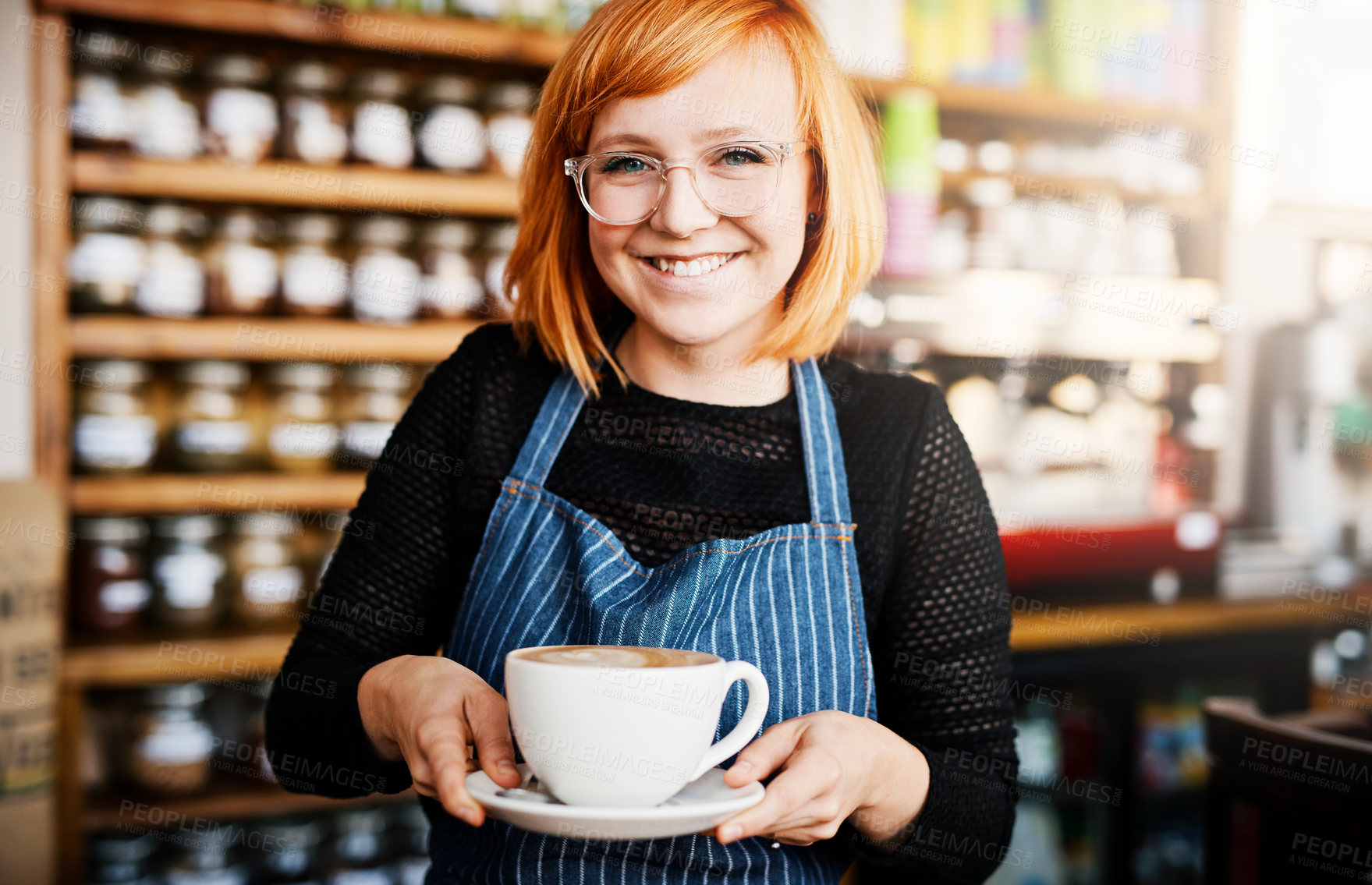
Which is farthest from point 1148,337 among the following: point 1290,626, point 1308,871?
point 1308,871

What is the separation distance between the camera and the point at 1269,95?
2.79m

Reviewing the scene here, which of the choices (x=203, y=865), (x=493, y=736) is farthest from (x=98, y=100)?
(x=493, y=736)

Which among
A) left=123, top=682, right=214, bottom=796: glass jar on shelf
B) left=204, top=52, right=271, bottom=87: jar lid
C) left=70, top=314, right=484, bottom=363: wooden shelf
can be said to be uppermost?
left=204, top=52, right=271, bottom=87: jar lid

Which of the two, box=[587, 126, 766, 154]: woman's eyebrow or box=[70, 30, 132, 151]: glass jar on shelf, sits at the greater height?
box=[70, 30, 132, 151]: glass jar on shelf

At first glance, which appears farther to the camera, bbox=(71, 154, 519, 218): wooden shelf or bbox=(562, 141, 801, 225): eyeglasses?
bbox=(71, 154, 519, 218): wooden shelf

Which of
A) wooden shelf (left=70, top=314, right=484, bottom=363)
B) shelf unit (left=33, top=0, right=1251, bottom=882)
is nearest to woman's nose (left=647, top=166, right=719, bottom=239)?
wooden shelf (left=70, top=314, right=484, bottom=363)

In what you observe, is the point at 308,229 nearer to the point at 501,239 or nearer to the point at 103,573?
the point at 501,239

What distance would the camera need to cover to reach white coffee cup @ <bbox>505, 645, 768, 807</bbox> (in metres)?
0.63

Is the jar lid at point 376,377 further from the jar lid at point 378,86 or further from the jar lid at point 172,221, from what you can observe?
the jar lid at point 378,86

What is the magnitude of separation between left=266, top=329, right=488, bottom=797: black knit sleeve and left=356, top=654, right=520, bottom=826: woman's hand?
6 cm

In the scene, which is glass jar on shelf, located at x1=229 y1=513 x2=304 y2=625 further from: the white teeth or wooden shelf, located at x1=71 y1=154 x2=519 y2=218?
the white teeth

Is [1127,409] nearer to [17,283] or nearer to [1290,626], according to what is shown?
[1290,626]

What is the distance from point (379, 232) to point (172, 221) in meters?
0.36

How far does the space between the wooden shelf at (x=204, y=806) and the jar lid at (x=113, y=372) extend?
2.45 feet
